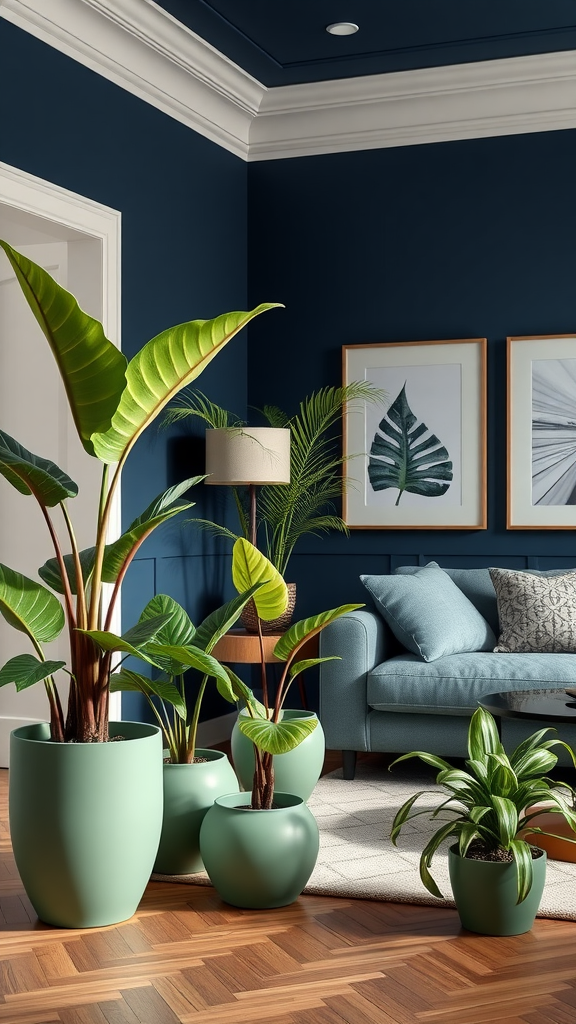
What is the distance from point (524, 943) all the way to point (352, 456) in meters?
3.30

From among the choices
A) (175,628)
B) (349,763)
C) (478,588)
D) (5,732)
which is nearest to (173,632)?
(175,628)

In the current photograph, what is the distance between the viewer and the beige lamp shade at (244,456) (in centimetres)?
522

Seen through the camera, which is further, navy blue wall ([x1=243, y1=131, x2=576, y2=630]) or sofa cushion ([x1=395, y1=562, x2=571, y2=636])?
navy blue wall ([x1=243, y1=131, x2=576, y2=630])

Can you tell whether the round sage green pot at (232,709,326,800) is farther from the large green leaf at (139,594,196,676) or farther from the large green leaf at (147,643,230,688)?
the large green leaf at (147,643,230,688)

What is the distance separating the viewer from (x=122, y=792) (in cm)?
290

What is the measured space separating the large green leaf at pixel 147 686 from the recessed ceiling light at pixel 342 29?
3.22 m

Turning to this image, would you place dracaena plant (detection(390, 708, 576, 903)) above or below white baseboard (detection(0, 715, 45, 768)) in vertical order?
above

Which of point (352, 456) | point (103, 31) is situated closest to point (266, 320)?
point (352, 456)

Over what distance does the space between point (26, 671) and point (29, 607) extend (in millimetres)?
195

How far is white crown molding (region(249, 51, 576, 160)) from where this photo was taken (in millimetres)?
5464

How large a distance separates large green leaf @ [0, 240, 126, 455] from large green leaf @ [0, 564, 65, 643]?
0.39 m

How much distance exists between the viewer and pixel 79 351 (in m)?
2.71

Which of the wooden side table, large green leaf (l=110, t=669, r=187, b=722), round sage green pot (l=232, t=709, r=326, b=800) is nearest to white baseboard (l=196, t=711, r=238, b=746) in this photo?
the wooden side table

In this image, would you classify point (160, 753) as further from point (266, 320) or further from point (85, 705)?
point (266, 320)
